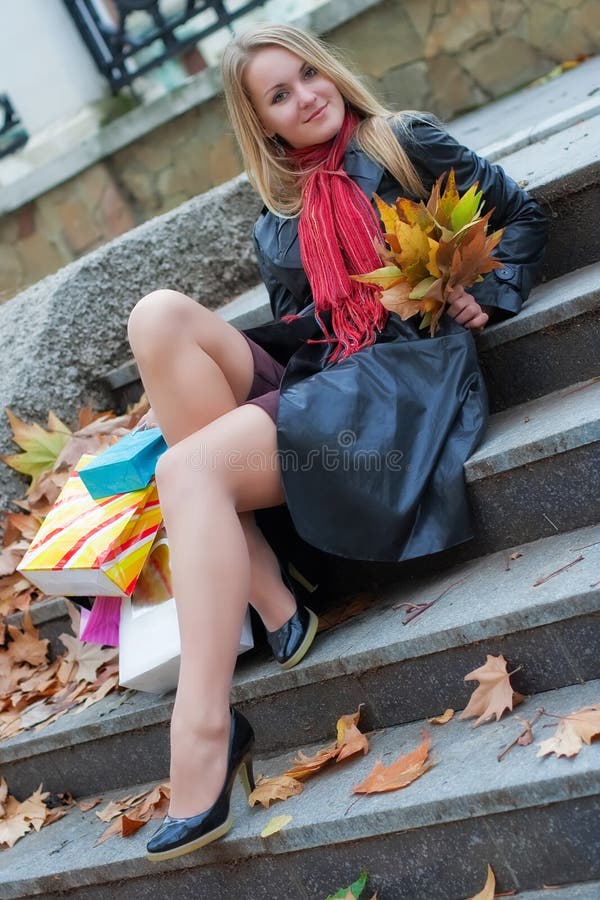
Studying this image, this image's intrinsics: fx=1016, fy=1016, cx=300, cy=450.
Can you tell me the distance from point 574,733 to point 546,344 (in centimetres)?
97

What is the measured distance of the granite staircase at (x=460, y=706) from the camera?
1.75m

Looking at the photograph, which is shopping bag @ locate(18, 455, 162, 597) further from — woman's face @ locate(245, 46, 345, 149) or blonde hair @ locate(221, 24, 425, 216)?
woman's face @ locate(245, 46, 345, 149)

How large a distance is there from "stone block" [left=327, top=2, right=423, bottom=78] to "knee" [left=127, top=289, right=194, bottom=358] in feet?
11.8

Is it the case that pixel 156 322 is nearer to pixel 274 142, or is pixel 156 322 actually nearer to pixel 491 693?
pixel 274 142

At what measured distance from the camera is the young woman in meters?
1.96

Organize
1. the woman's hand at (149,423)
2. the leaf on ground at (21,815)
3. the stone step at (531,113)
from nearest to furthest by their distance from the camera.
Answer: the woman's hand at (149,423)
the leaf on ground at (21,815)
the stone step at (531,113)

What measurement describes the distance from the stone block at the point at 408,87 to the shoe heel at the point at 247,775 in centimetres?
410

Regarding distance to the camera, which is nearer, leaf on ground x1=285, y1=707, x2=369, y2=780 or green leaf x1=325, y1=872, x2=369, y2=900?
green leaf x1=325, y1=872, x2=369, y2=900

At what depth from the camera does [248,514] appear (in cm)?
223

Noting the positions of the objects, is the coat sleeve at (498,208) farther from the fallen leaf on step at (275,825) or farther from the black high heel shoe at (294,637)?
the fallen leaf on step at (275,825)

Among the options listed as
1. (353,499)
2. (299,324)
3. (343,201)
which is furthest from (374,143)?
(353,499)

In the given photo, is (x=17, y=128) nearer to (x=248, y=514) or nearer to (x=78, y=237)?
(x=78, y=237)

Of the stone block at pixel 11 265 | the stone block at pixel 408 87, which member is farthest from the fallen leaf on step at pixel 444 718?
the stone block at pixel 11 265

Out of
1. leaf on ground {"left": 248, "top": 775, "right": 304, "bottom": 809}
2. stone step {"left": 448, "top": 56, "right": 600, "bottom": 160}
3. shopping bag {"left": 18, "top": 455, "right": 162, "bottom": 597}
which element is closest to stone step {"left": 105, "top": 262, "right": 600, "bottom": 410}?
shopping bag {"left": 18, "top": 455, "right": 162, "bottom": 597}
